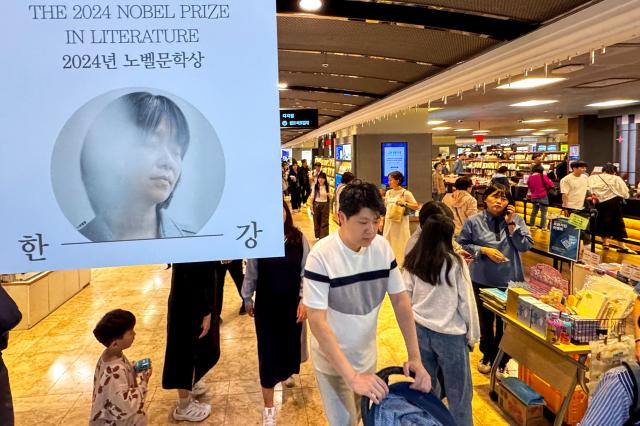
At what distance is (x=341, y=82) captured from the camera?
7.15 meters

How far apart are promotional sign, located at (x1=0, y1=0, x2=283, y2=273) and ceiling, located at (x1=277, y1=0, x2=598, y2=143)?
2564mm

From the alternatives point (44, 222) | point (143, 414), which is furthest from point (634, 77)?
point (44, 222)

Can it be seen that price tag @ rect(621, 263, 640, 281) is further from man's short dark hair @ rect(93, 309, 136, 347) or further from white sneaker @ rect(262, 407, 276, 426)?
man's short dark hair @ rect(93, 309, 136, 347)

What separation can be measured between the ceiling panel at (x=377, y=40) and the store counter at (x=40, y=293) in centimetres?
396

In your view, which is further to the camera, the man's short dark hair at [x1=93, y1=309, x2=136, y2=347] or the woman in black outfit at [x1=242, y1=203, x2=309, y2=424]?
the woman in black outfit at [x1=242, y1=203, x2=309, y2=424]

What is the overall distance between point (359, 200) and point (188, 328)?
2.02 m

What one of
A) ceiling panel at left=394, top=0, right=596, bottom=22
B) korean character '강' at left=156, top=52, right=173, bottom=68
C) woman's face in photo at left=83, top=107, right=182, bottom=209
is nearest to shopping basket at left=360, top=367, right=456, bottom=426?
woman's face in photo at left=83, top=107, right=182, bottom=209

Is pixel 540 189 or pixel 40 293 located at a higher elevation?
pixel 540 189

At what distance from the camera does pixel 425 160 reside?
40.2ft

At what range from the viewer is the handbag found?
690 cm

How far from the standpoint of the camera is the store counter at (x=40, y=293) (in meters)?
5.47

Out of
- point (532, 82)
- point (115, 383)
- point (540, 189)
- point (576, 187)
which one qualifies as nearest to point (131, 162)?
point (115, 383)

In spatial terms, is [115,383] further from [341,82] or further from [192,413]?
[341,82]

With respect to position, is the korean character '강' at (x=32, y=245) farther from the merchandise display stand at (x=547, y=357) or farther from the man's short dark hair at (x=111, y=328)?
the merchandise display stand at (x=547, y=357)
